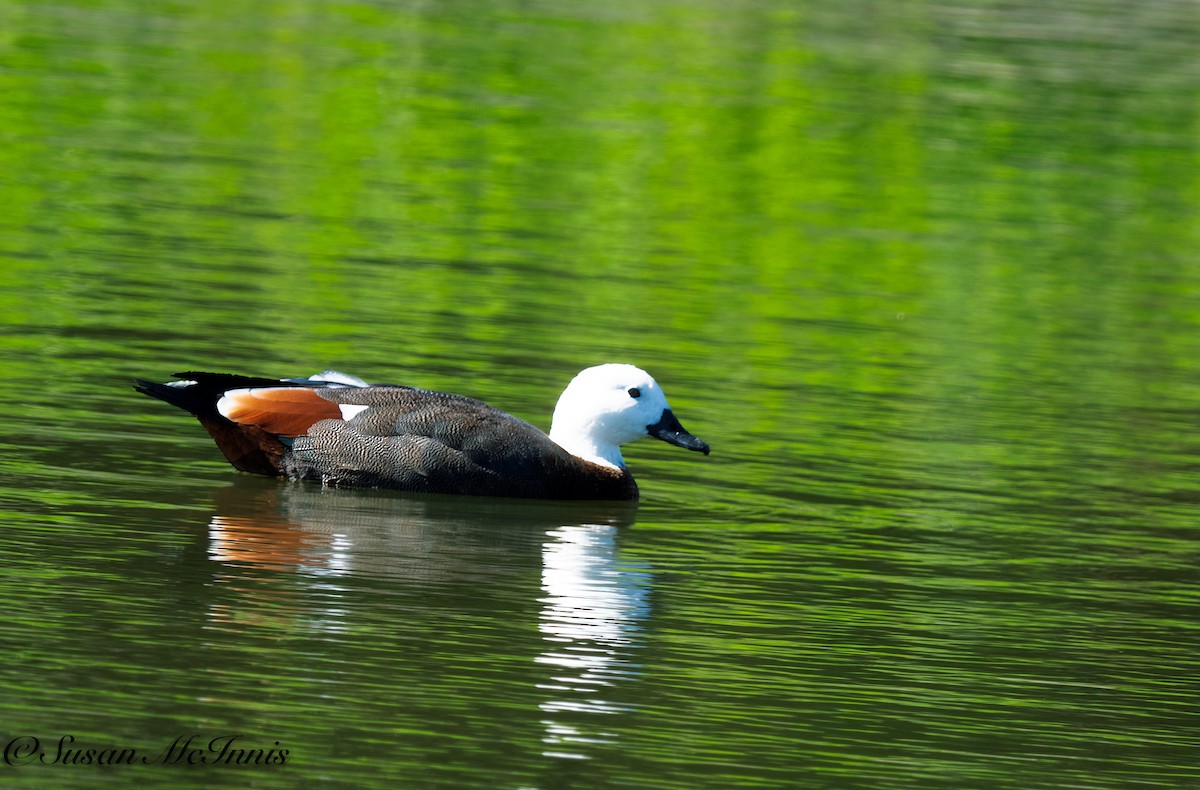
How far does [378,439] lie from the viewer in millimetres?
12039

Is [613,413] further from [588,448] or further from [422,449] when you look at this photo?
[422,449]

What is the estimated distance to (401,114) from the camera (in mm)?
29312

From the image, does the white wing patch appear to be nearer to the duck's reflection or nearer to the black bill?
the duck's reflection

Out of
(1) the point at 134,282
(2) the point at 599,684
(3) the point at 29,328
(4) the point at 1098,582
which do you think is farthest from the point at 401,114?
(2) the point at 599,684

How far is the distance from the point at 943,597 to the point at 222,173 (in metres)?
13.9

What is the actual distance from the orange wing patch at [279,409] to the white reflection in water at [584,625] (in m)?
1.55

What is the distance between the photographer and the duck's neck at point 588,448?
12539 millimetres

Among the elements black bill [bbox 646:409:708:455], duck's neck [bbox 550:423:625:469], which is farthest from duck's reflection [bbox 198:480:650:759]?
black bill [bbox 646:409:708:455]

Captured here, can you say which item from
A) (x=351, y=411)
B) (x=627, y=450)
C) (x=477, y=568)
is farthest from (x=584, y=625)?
(x=627, y=450)

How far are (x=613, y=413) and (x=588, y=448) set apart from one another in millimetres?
245

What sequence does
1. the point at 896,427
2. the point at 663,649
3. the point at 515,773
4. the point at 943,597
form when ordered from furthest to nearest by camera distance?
the point at 896,427 < the point at 943,597 < the point at 663,649 < the point at 515,773

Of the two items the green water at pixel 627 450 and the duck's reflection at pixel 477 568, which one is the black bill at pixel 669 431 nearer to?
the green water at pixel 627 450

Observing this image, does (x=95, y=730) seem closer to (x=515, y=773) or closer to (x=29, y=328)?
(x=515, y=773)

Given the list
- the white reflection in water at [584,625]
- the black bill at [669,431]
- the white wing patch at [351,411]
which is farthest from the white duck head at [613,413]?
the white wing patch at [351,411]
